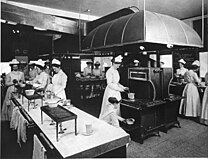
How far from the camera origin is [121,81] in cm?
320

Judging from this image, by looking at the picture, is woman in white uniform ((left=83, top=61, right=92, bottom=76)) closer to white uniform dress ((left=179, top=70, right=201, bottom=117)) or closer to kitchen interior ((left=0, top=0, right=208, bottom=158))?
kitchen interior ((left=0, top=0, right=208, bottom=158))

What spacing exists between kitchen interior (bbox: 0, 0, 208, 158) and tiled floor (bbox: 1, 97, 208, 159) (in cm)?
1

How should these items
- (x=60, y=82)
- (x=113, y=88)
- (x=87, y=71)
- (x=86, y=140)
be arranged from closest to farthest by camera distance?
A: 1. (x=86, y=140)
2. (x=113, y=88)
3. (x=60, y=82)
4. (x=87, y=71)

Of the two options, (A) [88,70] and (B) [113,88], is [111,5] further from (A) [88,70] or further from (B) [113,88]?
(A) [88,70]

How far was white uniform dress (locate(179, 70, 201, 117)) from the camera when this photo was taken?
343 centimetres

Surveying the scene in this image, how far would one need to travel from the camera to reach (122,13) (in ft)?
8.21

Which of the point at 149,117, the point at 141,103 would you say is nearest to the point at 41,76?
the point at 141,103

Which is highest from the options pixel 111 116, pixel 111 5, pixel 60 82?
pixel 111 5

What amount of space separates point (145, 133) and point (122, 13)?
185 centimetres

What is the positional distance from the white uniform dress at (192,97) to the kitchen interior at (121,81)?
17cm

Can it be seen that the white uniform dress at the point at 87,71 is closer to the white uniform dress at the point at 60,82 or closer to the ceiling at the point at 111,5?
the ceiling at the point at 111,5

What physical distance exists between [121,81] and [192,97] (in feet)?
5.23

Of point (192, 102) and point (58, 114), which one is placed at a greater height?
point (58, 114)

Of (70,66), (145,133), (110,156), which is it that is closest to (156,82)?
(145,133)
